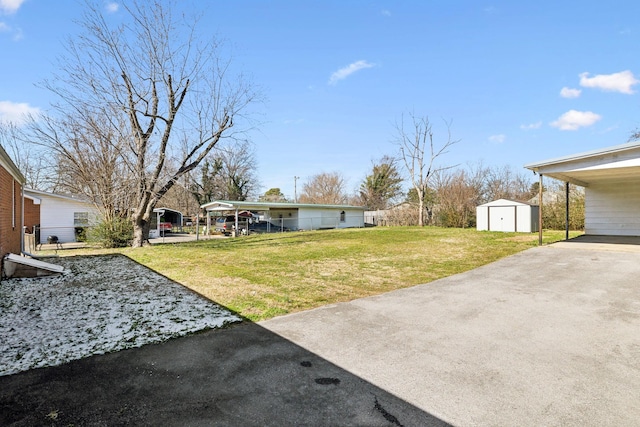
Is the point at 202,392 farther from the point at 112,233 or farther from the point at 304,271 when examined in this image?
the point at 112,233

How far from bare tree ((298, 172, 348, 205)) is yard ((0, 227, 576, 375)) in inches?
1168

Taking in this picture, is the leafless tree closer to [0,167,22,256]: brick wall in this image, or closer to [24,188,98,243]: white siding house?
[24,188,98,243]: white siding house

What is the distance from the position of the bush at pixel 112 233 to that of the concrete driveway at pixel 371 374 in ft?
37.3

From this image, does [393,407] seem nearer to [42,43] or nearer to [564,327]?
[564,327]

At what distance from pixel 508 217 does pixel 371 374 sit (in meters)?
17.5

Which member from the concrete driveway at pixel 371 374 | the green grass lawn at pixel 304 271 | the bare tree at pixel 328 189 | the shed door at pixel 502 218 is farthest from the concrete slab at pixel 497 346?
the bare tree at pixel 328 189

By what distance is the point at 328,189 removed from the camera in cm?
3984

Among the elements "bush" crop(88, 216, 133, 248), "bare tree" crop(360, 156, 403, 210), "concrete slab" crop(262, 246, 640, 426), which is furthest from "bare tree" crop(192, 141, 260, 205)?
"concrete slab" crop(262, 246, 640, 426)

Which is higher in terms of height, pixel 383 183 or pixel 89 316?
pixel 383 183

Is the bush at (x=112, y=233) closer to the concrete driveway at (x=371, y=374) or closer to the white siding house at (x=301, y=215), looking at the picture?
the white siding house at (x=301, y=215)

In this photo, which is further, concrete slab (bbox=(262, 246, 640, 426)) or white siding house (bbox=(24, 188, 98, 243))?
white siding house (bbox=(24, 188, 98, 243))

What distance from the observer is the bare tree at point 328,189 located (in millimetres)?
39394

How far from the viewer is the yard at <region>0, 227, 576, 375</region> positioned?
3.41 meters

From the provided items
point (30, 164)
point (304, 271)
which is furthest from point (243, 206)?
point (30, 164)
